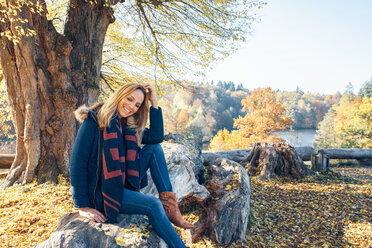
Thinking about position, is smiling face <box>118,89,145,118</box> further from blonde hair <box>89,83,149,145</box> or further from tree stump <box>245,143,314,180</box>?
tree stump <box>245,143,314,180</box>

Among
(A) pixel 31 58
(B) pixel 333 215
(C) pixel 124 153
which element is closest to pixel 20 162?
(A) pixel 31 58

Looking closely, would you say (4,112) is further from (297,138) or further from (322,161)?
(297,138)

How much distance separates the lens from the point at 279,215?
13.5 feet

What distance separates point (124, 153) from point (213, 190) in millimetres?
1908

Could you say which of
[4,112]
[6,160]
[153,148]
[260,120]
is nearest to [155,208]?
[153,148]

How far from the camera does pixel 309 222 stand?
385 cm

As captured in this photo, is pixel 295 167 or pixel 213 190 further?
pixel 295 167

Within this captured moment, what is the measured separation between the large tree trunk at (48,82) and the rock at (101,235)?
115 inches

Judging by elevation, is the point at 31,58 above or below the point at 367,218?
above

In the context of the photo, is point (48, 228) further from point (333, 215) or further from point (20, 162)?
point (333, 215)

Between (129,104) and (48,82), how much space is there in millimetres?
3083

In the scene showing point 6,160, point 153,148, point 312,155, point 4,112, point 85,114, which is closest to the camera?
point 85,114

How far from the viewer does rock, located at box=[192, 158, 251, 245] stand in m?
3.22

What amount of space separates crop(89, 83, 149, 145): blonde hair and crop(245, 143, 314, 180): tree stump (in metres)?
4.38
